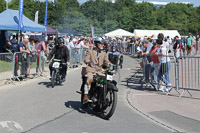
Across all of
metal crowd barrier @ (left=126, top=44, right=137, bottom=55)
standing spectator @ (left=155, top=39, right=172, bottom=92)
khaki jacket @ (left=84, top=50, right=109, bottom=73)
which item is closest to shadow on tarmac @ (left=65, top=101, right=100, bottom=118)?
khaki jacket @ (left=84, top=50, right=109, bottom=73)

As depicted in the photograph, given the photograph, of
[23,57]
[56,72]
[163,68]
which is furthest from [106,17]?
[163,68]

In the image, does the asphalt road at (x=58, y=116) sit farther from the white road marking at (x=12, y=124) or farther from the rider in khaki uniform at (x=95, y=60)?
the rider in khaki uniform at (x=95, y=60)

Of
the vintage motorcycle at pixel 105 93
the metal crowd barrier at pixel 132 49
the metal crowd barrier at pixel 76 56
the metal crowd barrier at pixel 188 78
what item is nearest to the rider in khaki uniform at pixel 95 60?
the vintage motorcycle at pixel 105 93

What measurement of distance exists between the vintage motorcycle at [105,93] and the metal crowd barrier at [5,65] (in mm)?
5718

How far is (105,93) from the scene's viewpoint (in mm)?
7441

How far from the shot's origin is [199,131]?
6.55 meters

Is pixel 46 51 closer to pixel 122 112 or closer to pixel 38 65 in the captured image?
pixel 38 65

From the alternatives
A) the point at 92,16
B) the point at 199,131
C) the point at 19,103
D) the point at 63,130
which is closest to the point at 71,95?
the point at 19,103

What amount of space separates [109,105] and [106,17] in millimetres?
99192

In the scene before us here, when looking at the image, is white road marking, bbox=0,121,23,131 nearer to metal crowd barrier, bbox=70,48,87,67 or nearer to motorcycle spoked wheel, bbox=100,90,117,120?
motorcycle spoked wheel, bbox=100,90,117,120

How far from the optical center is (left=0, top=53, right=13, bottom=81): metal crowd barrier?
12531 millimetres

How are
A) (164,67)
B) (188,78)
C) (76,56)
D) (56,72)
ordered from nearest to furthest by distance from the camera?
(188,78)
(164,67)
(56,72)
(76,56)

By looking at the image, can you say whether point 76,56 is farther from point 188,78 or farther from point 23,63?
point 188,78

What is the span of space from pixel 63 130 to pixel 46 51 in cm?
1016
